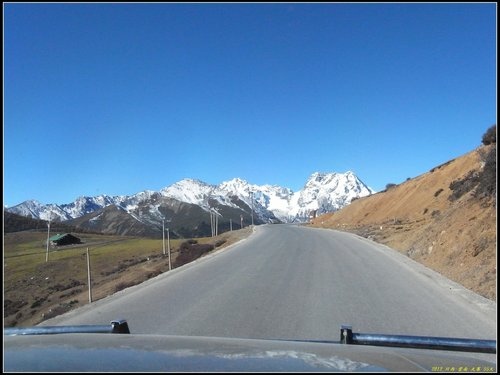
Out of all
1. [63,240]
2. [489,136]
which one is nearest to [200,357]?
[489,136]

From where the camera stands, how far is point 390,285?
46.8 ft

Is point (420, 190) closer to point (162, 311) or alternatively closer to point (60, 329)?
point (162, 311)

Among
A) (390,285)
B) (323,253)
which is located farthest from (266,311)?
(323,253)

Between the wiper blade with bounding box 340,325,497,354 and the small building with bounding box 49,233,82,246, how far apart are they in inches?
3242

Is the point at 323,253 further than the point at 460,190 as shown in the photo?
No

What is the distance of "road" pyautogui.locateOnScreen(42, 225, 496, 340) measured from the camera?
9102 mm

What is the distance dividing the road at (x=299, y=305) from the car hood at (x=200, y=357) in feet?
14.6

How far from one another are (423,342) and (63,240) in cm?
8559

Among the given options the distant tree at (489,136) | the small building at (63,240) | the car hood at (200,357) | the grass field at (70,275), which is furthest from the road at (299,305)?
the small building at (63,240)

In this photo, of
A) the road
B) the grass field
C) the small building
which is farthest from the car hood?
the small building

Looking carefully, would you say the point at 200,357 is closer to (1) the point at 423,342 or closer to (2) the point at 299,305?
(1) the point at 423,342

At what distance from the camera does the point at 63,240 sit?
84812 mm

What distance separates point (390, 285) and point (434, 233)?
10712 mm

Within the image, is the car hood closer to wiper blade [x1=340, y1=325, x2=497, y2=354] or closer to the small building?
wiper blade [x1=340, y1=325, x2=497, y2=354]
